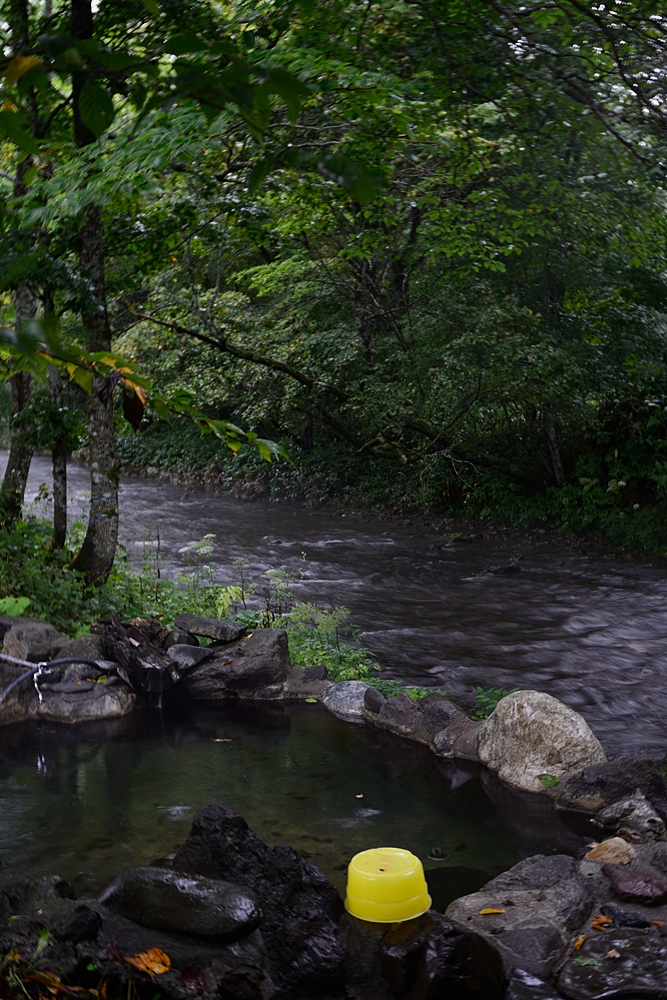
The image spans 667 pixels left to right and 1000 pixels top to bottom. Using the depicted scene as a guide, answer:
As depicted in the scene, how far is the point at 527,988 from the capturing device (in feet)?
10.6

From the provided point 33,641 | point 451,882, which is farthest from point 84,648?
point 451,882

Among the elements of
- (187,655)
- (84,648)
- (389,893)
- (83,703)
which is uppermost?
(389,893)

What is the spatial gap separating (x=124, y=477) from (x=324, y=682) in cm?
2064

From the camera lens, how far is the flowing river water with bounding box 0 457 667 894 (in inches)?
183

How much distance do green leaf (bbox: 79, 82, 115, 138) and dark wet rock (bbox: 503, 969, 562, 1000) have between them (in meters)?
3.35

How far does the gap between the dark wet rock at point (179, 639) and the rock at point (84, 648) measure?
601mm

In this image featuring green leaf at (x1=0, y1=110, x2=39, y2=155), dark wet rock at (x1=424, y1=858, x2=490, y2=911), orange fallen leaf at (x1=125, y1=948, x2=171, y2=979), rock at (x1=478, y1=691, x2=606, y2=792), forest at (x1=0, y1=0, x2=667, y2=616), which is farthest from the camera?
forest at (x1=0, y1=0, x2=667, y2=616)

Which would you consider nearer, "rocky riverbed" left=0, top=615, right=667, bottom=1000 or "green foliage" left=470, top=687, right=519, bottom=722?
"rocky riverbed" left=0, top=615, right=667, bottom=1000

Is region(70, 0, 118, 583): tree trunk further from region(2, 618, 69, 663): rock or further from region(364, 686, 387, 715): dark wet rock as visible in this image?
region(364, 686, 387, 715): dark wet rock

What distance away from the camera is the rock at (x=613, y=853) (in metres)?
4.16

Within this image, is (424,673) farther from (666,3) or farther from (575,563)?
(666,3)

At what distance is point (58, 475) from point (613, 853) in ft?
23.1

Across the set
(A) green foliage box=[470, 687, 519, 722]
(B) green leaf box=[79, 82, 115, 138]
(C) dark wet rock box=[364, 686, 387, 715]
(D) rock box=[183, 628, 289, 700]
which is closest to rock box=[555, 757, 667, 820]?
(A) green foliage box=[470, 687, 519, 722]

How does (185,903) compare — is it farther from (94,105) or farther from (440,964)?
(94,105)
